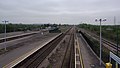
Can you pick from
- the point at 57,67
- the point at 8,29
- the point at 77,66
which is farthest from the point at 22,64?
the point at 8,29

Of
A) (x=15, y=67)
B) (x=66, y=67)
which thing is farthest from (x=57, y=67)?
(x=15, y=67)

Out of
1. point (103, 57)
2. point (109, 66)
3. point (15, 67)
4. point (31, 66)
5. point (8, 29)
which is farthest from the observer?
point (8, 29)

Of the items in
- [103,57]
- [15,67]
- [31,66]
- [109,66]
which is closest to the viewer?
[109,66]

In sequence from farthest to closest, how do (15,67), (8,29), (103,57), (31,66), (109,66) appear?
(8,29) < (103,57) < (31,66) < (15,67) < (109,66)

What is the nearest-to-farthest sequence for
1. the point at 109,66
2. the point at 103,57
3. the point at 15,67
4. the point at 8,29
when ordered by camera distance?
the point at 109,66 < the point at 15,67 < the point at 103,57 < the point at 8,29

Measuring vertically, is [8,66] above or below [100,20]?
below

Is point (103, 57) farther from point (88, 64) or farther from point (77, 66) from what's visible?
point (77, 66)

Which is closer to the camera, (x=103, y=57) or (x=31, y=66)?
(x=31, y=66)

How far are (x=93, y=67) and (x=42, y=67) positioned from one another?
210 inches

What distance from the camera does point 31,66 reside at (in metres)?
20.8

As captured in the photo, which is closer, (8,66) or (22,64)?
(8,66)

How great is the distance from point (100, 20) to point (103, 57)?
567 cm

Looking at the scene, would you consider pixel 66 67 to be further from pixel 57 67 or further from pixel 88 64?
pixel 88 64

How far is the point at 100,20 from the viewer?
66.6 ft
